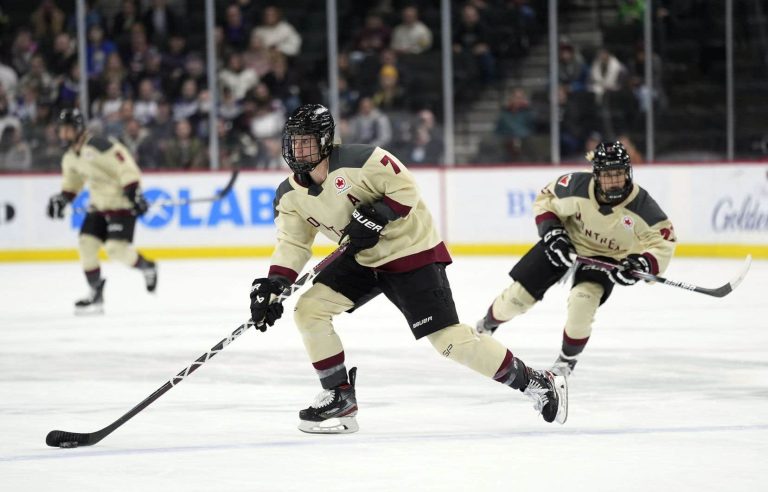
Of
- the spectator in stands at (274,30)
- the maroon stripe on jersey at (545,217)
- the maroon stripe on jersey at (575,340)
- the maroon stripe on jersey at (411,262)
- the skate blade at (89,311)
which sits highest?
the spectator in stands at (274,30)

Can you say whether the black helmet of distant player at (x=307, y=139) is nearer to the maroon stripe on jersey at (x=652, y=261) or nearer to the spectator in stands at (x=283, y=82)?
the maroon stripe on jersey at (x=652, y=261)

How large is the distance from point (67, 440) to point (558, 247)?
6.64 feet

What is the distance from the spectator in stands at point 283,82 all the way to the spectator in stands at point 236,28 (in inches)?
11.3

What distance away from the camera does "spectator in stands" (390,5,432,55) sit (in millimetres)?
11844

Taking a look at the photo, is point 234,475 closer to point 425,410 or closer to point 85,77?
point 425,410

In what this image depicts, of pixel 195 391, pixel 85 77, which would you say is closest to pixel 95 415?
pixel 195 391

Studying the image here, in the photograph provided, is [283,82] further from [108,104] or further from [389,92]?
[108,104]

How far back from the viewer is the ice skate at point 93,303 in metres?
8.06

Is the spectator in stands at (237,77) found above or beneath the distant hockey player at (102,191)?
above

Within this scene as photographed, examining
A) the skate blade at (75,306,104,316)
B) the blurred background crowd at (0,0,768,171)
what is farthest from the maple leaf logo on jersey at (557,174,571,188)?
the blurred background crowd at (0,0,768,171)

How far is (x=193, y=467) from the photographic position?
12.5 feet

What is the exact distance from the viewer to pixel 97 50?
11812 millimetres

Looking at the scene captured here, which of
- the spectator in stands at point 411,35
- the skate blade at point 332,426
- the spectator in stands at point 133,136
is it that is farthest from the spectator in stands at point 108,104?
the skate blade at point 332,426

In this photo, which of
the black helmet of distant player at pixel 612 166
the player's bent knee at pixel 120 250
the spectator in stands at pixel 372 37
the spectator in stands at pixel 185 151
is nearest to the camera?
the black helmet of distant player at pixel 612 166
